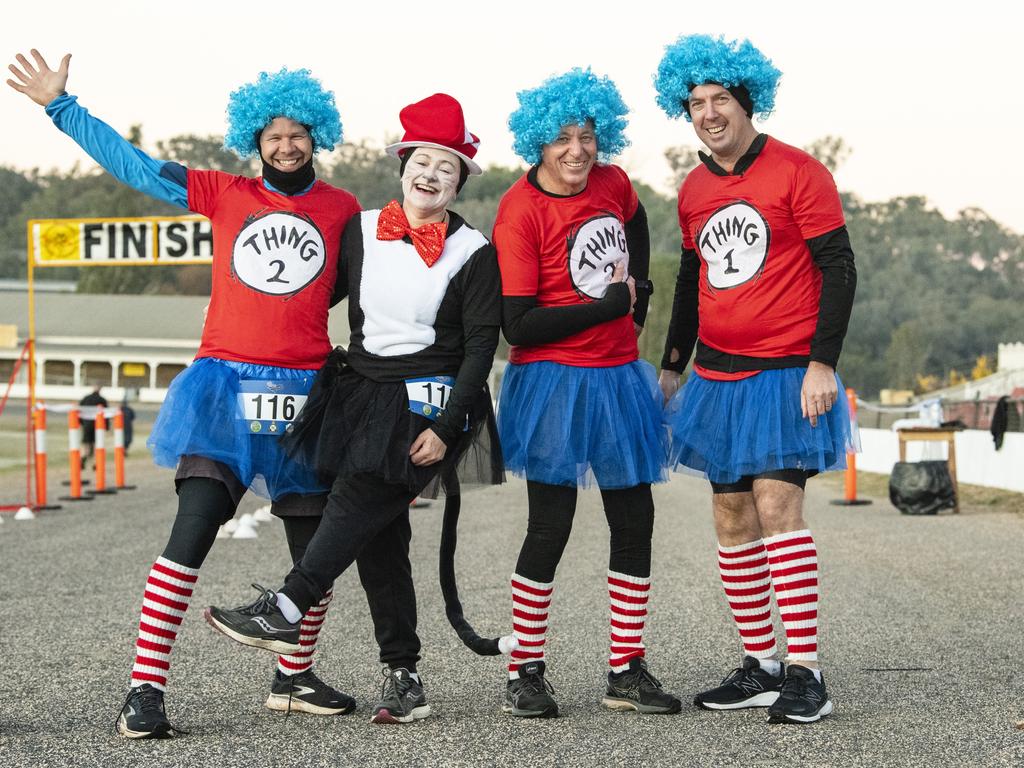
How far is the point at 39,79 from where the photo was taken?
4.83 metres

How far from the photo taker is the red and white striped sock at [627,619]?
15.6ft

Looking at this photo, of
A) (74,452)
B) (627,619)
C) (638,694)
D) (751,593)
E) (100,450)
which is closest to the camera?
(638,694)

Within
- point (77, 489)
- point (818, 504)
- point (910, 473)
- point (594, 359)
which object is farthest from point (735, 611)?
point (77, 489)

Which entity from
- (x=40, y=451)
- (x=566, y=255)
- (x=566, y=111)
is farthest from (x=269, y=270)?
(x=40, y=451)

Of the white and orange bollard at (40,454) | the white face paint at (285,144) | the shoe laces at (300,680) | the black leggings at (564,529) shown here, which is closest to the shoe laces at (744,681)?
the black leggings at (564,529)

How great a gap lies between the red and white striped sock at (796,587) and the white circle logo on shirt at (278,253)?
1820 millimetres

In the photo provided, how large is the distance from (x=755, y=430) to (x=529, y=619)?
1011 mm

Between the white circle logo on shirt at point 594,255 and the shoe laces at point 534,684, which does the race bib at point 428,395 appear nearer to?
the white circle logo on shirt at point 594,255

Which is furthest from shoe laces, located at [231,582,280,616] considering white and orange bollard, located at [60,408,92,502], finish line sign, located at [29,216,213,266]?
white and orange bollard, located at [60,408,92,502]

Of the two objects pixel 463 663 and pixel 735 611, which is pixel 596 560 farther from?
pixel 735 611

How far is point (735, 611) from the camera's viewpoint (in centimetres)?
496

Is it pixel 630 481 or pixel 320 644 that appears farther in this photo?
pixel 320 644

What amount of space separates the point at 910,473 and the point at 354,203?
10.5 m

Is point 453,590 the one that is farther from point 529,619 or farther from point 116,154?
point 116,154
